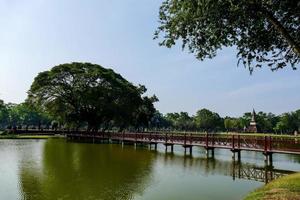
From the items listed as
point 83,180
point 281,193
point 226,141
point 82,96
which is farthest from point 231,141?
point 82,96

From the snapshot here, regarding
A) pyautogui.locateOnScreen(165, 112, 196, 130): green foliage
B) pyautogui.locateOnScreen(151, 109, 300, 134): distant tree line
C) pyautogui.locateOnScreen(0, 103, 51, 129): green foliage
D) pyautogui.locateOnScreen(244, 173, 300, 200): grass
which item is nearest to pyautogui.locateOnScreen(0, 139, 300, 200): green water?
pyautogui.locateOnScreen(244, 173, 300, 200): grass

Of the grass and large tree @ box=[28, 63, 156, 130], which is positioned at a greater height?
large tree @ box=[28, 63, 156, 130]

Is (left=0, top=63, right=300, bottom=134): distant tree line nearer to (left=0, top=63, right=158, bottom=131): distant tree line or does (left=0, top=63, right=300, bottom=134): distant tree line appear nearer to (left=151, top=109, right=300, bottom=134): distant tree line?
(left=0, top=63, right=158, bottom=131): distant tree line

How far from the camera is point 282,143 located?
28172mm

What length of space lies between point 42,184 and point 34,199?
10.9 ft

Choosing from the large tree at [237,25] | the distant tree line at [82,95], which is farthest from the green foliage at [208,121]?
the large tree at [237,25]

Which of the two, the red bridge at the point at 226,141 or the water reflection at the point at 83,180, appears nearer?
the water reflection at the point at 83,180

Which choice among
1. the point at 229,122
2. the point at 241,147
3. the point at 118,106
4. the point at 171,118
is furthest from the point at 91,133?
the point at 171,118

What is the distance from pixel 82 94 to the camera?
61.0 metres

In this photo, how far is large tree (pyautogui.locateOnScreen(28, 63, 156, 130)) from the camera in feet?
201

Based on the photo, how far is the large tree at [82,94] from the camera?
2413 inches

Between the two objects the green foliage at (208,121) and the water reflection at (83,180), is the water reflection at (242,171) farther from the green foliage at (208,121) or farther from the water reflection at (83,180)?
the green foliage at (208,121)

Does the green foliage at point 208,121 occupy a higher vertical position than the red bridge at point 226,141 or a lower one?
higher

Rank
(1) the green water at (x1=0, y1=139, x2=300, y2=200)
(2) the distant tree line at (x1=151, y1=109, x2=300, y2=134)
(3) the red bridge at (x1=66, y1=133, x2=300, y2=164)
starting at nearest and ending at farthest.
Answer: (1) the green water at (x1=0, y1=139, x2=300, y2=200), (3) the red bridge at (x1=66, y1=133, x2=300, y2=164), (2) the distant tree line at (x1=151, y1=109, x2=300, y2=134)
